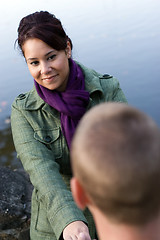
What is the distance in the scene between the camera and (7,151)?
5.85 m

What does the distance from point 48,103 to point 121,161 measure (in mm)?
1400

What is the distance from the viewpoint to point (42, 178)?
Answer: 2057mm

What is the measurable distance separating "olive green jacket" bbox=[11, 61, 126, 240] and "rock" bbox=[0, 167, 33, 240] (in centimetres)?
71

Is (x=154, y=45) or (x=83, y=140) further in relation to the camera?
(x=154, y=45)

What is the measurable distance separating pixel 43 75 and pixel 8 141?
13.3 ft

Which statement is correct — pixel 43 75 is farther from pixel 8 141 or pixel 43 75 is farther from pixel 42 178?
pixel 8 141

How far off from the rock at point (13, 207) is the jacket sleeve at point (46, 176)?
104 cm

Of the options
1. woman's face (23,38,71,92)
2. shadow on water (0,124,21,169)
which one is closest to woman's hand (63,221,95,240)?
woman's face (23,38,71,92)

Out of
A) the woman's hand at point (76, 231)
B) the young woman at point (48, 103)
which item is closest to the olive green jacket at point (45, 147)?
the young woman at point (48, 103)

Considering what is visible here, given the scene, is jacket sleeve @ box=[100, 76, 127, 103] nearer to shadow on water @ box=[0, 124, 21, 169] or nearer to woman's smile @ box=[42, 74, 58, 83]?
woman's smile @ box=[42, 74, 58, 83]

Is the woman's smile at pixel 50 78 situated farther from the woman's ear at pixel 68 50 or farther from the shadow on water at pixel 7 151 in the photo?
the shadow on water at pixel 7 151

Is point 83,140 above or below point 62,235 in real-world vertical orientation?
above

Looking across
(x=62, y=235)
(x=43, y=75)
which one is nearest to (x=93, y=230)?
(x=62, y=235)

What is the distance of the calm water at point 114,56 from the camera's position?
645 centimetres
